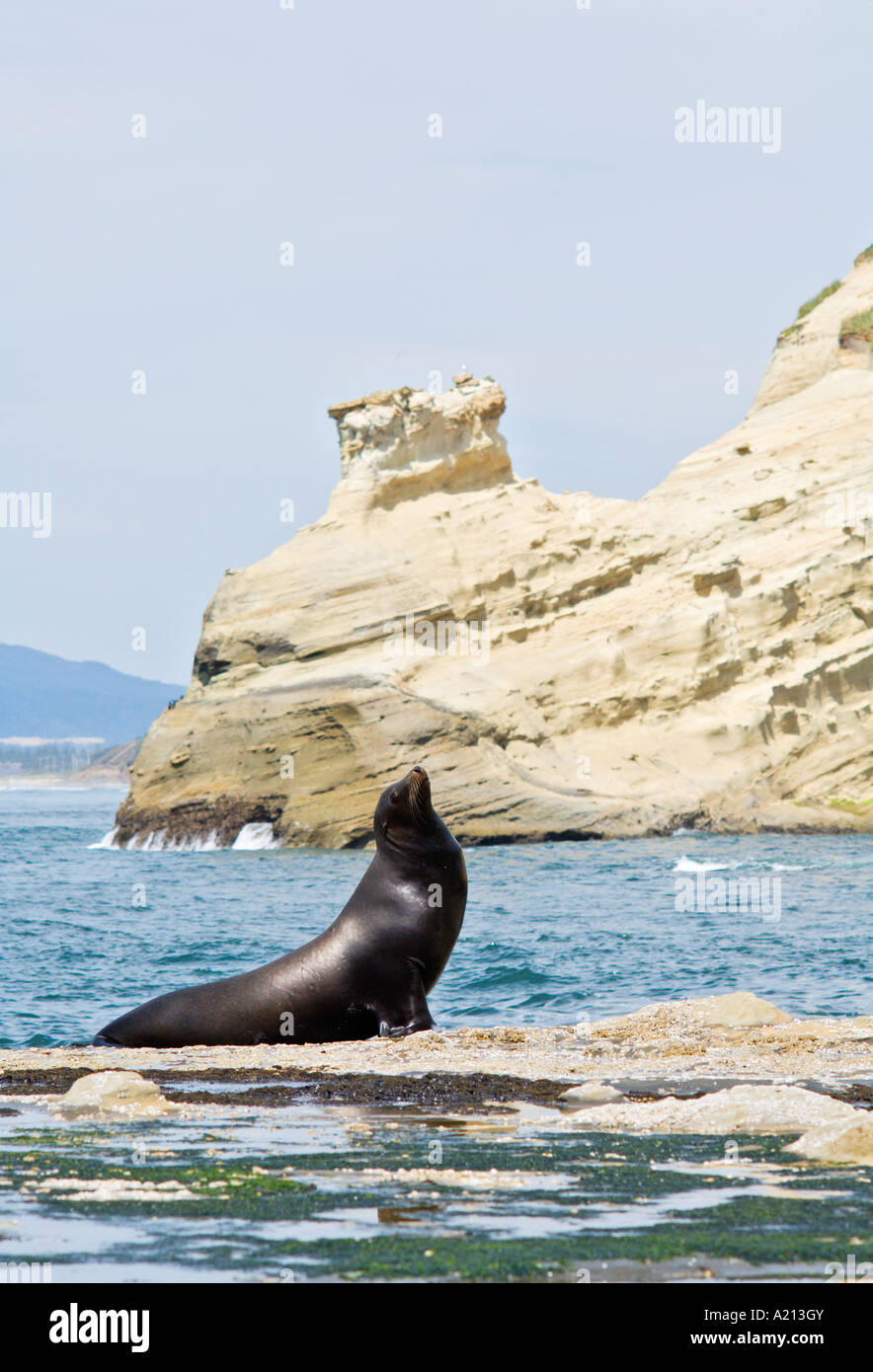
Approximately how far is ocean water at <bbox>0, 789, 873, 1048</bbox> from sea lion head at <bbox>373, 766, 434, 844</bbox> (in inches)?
121

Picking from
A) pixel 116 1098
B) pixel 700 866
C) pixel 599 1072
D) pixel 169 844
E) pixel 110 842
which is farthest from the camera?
pixel 110 842

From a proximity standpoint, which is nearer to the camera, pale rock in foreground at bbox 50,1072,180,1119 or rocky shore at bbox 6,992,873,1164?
rocky shore at bbox 6,992,873,1164

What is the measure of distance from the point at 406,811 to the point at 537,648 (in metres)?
36.6

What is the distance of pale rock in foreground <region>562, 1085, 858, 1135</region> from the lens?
657 centimetres

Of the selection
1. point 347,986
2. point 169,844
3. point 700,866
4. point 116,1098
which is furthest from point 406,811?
point 169,844

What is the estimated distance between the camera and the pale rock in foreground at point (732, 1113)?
6.57 metres

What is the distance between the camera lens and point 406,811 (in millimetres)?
10852

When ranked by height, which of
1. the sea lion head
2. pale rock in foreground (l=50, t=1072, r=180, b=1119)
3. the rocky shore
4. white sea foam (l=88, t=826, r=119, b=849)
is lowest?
white sea foam (l=88, t=826, r=119, b=849)

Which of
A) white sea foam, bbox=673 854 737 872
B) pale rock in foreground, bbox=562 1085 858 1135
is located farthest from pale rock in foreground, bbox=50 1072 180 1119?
white sea foam, bbox=673 854 737 872

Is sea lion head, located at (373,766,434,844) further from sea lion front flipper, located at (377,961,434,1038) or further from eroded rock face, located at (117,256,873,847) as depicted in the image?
eroded rock face, located at (117,256,873,847)

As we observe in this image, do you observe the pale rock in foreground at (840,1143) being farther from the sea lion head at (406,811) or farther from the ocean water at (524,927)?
the ocean water at (524,927)

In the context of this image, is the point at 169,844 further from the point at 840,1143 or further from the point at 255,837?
the point at 840,1143

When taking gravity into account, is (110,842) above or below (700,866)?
below
